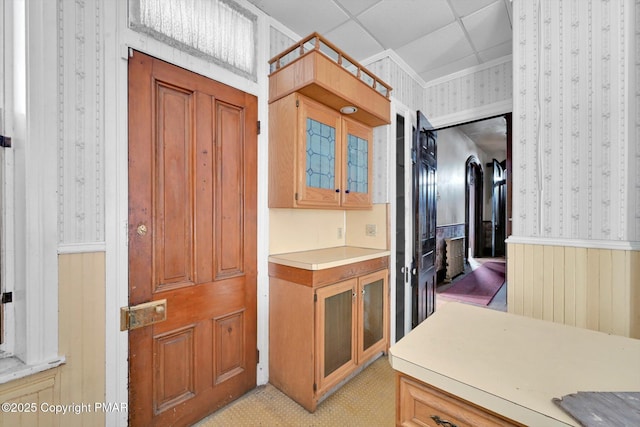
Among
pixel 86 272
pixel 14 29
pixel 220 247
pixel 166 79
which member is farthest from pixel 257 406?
pixel 14 29

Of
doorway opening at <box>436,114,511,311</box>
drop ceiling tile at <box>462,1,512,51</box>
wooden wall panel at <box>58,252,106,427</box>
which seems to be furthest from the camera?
doorway opening at <box>436,114,511,311</box>

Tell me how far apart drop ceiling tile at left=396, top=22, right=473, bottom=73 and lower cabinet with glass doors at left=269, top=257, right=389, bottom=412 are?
1.99m

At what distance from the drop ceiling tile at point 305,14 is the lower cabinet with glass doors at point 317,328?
190 centimetres

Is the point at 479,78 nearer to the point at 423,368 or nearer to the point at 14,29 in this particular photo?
the point at 423,368

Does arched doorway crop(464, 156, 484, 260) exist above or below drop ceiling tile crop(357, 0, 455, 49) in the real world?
below

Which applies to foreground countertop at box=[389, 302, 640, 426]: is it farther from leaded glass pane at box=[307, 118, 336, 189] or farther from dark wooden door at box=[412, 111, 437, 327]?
dark wooden door at box=[412, 111, 437, 327]

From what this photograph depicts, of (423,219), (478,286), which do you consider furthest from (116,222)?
(478,286)

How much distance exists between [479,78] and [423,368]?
3.05 metres

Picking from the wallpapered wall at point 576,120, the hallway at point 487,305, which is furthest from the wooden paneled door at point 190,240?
the hallway at point 487,305

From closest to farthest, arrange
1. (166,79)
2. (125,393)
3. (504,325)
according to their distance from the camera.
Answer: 1. (504,325)
2. (125,393)
3. (166,79)

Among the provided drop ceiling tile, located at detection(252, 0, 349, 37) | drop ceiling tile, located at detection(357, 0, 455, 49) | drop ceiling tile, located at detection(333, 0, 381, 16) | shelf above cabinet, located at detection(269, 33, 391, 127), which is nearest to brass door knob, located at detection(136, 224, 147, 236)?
shelf above cabinet, located at detection(269, 33, 391, 127)

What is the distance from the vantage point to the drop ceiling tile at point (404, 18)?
202 cm

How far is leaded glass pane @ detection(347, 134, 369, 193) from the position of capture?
243cm

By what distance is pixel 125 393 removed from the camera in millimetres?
1442
